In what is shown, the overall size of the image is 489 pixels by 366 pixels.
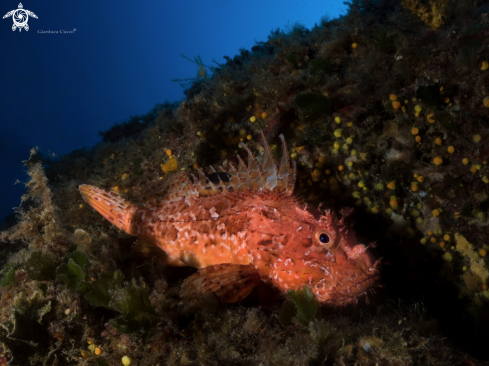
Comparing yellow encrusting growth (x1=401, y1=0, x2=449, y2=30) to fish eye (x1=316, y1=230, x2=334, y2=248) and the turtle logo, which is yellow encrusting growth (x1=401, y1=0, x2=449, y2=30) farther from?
the turtle logo

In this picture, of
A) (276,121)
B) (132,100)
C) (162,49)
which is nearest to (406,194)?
(276,121)

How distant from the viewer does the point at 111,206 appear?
4.48m

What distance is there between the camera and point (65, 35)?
3821 inches

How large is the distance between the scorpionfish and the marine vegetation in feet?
0.08

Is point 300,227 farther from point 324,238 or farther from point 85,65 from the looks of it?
point 85,65

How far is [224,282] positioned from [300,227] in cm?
116

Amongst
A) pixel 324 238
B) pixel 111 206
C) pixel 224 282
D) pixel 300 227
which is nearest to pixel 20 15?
pixel 111 206

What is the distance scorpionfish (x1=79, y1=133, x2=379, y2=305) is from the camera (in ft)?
9.84

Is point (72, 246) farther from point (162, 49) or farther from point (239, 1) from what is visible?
point (239, 1)

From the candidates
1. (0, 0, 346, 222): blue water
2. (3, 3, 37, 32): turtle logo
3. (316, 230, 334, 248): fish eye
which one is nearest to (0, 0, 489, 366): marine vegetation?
(316, 230, 334, 248): fish eye

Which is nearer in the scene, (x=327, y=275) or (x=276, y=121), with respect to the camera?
(x=327, y=275)

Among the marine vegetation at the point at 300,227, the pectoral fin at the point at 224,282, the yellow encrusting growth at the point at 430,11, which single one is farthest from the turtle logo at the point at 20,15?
the yellow encrusting growth at the point at 430,11

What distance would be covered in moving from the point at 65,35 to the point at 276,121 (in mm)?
126828

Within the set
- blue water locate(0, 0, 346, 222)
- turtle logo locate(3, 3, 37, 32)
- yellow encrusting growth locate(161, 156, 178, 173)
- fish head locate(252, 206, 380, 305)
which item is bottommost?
fish head locate(252, 206, 380, 305)
